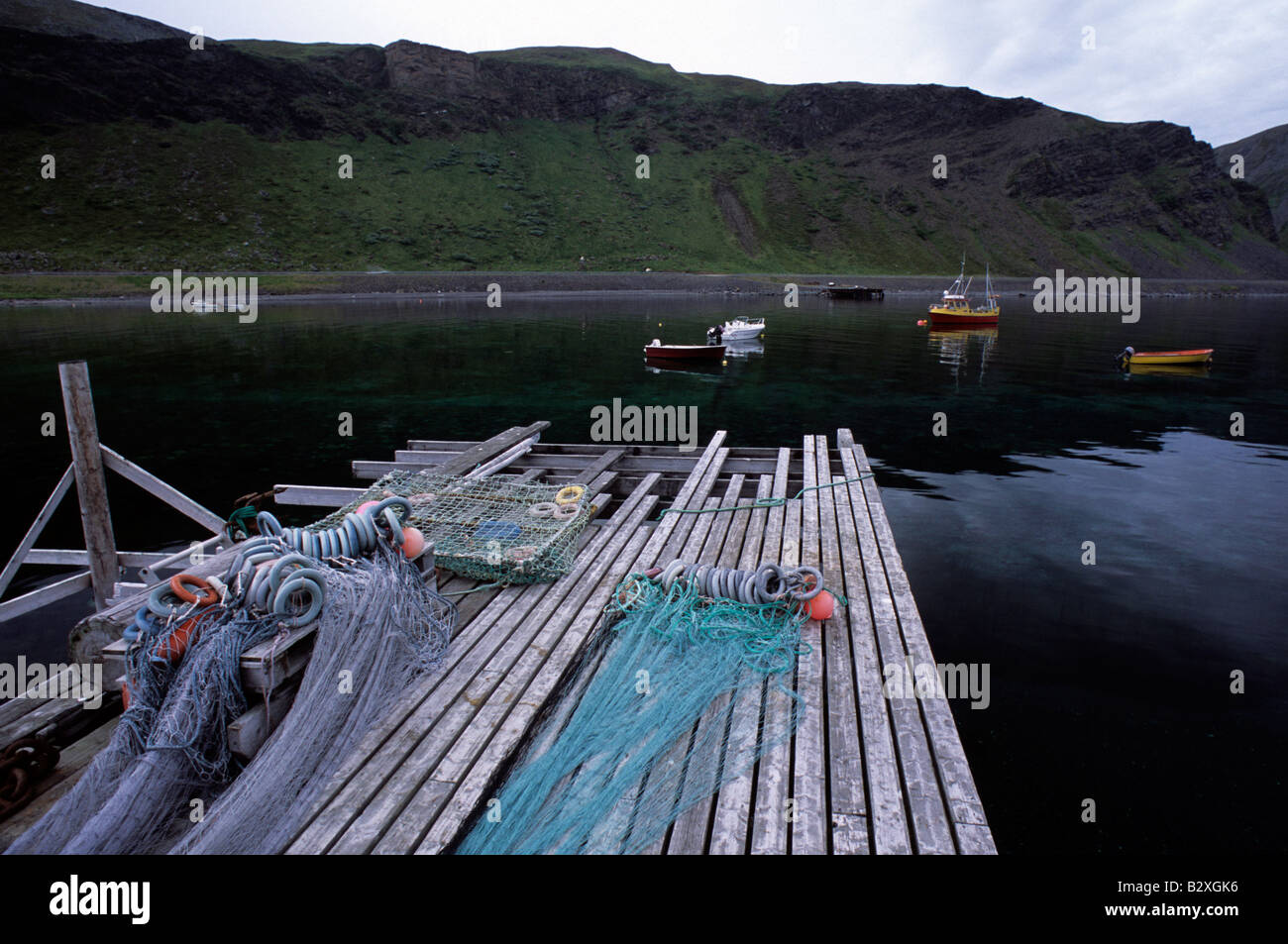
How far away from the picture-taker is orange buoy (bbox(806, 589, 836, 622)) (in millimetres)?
7004

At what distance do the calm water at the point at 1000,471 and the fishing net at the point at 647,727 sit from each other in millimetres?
3436

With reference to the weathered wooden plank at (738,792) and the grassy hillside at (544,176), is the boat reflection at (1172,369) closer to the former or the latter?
the weathered wooden plank at (738,792)

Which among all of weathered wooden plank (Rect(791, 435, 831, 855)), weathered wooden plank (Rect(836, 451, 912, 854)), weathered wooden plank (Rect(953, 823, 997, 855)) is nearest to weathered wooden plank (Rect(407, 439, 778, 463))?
weathered wooden plank (Rect(836, 451, 912, 854))

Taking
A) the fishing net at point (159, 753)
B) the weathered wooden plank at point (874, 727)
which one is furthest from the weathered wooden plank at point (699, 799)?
the fishing net at point (159, 753)

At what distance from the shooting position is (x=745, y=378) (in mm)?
35844

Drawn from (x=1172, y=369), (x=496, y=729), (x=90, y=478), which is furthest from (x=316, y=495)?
(x=1172, y=369)

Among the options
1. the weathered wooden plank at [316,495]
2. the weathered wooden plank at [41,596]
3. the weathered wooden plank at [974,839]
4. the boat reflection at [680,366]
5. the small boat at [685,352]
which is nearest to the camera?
the weathered wooden plank at [974,839]

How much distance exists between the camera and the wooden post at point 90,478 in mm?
9359

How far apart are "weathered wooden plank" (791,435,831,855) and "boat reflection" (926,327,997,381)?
111 feet

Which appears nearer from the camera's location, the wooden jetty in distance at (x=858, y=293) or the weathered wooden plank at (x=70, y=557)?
the weathered wooden plank at (x=70, y=557)

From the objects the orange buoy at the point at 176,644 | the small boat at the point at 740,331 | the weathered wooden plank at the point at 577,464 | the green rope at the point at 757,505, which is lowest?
the orange buoy at the point at 176,644

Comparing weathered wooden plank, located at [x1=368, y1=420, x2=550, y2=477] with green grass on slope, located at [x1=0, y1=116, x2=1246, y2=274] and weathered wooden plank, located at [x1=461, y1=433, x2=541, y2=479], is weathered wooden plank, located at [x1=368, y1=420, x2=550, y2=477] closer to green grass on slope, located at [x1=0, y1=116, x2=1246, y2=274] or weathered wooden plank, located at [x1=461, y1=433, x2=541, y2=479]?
weathered wooden plank, located at [x1=461, y1=433, x2=541, y2=479]

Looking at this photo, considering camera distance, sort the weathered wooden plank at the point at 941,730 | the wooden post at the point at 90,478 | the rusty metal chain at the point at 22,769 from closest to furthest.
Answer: the weathered wooden plank at the point at 941,730, the rusty metal chain at the point at 22,769, the wooden post at the point at 90,478
